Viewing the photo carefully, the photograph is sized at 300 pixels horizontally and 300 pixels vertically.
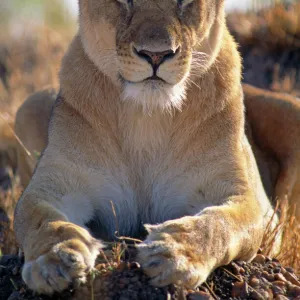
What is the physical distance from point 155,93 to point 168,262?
79 cm

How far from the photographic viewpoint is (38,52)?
9117 mm

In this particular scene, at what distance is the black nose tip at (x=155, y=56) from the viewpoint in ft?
10.2

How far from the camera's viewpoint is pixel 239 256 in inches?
126

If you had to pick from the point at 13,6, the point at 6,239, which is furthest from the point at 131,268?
the point at 13,6

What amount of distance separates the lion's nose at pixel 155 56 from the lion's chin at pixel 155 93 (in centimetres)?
9

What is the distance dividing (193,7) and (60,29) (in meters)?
7.14

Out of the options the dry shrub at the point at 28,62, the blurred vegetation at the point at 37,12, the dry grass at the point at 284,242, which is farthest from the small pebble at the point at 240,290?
the blurred vegetation at the point at 37,12

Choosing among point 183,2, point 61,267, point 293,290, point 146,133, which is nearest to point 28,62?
point 146,133

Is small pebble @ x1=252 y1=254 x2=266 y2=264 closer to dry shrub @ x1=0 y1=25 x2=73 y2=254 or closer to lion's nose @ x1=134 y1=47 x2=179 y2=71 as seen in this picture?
lion's nose @ x1=134 y1=47 x2=179 y2=71

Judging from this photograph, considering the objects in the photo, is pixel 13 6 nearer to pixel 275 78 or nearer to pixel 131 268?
pixel 275 78

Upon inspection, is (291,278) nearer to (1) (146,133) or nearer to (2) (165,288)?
(2) (165,288)

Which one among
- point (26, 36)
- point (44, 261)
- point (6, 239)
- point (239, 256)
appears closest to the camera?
point (44, 261)

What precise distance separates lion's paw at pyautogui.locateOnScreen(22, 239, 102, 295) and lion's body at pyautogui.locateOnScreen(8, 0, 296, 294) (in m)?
0.30

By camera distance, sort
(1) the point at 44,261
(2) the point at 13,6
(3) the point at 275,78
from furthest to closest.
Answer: (2) the point at 13,6 < (3) the point at 275,78 < (1) the point at 44,261
